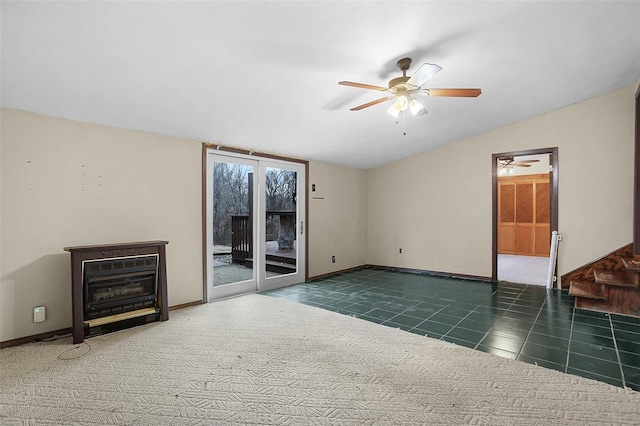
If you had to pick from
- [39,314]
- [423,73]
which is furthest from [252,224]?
[423,73]

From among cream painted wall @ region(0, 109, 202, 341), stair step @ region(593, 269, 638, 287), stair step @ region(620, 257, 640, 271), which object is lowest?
stair step @ region(593, 269, 638, 287)

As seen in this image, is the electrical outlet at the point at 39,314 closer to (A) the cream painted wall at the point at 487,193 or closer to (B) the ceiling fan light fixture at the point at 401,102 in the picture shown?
(B) the ceiling fan light fixture at the point at 401,102

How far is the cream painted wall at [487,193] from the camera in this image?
14.8 ft

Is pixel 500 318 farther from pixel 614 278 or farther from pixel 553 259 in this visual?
pixel 553 259

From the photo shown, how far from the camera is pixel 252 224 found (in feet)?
15.9

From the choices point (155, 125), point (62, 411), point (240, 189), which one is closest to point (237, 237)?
point (240, 189)

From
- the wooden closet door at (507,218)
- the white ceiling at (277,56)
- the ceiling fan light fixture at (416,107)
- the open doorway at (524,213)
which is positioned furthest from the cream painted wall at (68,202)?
the wooden closet door at (507,218)

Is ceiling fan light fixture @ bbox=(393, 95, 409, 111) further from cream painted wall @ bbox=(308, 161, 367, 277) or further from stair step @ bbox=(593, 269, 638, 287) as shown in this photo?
stair step @ bbox=(593, 269, 638, 287)

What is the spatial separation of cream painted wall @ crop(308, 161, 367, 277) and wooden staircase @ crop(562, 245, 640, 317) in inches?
147

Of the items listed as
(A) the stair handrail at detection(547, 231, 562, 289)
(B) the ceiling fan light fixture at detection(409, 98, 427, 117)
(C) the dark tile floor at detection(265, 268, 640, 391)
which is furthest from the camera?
(A) the stair handrail at detection(547, 231, 562, 289)

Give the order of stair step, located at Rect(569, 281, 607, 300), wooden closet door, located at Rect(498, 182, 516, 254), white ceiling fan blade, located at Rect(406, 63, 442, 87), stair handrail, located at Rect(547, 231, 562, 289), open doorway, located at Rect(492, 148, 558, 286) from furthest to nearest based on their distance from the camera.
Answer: wooden closet door, located at Rect(498, 182, 516, 254)
open doorway, located at Rect(492, 148, 558, 286)
stair handrail, located at Rect(547, 231, 562, 289)
stair step, located at Rect(569, 281, 607, 300)
white ceiling fan blade, located at Rect(406, 63, 442, 87)

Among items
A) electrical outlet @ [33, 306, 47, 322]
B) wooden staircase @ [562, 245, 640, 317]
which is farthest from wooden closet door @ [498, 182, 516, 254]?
electrical outlet @ [33, 306, 47, 322]

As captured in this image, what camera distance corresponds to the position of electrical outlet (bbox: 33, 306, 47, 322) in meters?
2.93

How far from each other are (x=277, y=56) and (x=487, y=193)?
4545mm
